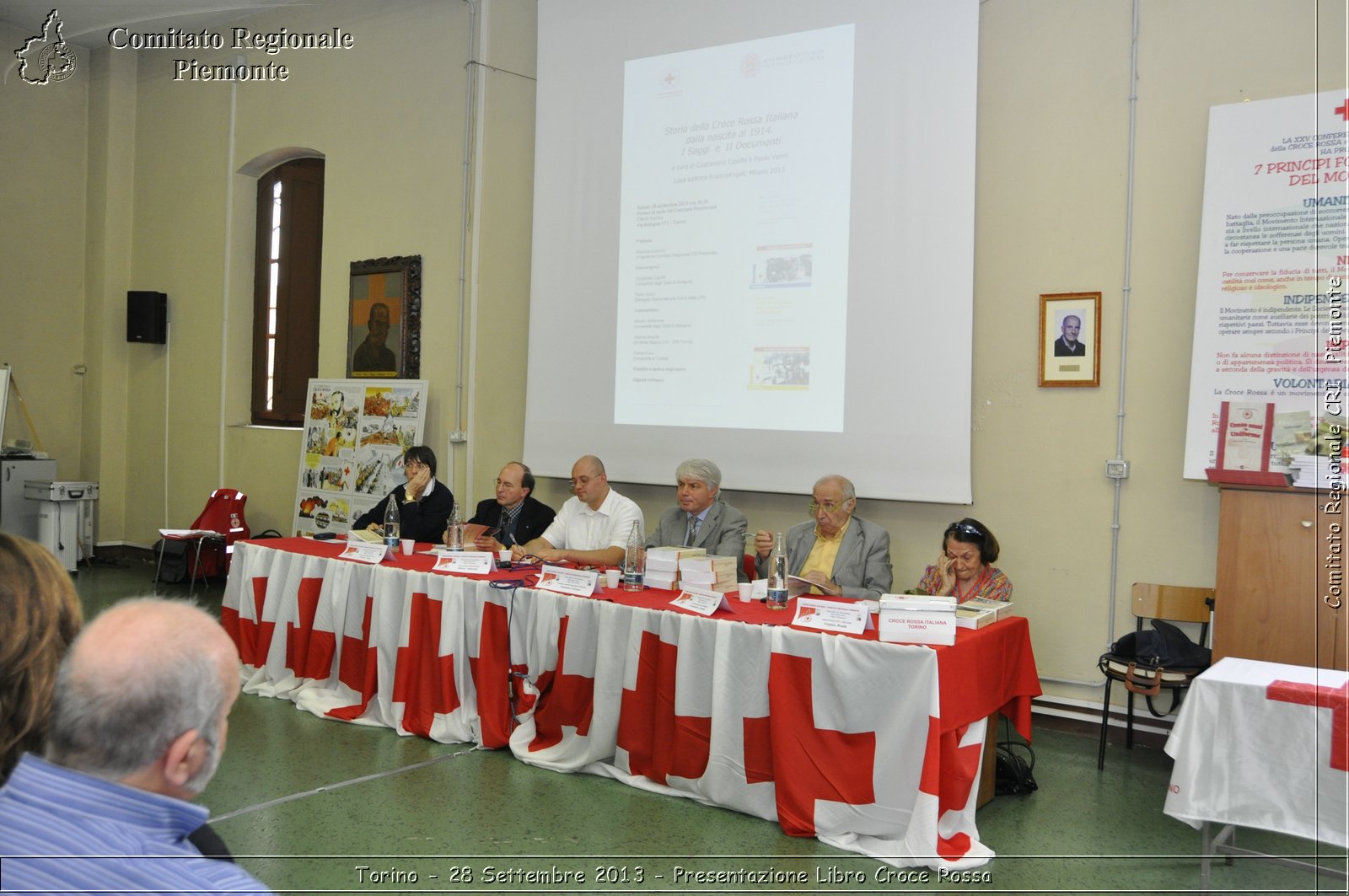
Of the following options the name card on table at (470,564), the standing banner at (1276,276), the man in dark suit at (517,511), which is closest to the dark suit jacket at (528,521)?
the man in dark suit at (517,511)

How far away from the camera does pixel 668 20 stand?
541 centimetres

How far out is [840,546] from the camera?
13.8ft

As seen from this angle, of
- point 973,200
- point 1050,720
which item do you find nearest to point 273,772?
point 1050,720

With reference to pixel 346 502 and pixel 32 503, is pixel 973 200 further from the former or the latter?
pixel 32 503

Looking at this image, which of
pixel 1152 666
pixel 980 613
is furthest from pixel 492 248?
pixel 1152 666

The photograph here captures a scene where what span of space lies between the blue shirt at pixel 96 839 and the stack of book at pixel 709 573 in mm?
2584

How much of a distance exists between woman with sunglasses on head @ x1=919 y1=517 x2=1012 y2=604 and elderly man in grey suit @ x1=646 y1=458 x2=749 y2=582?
3.50 ft

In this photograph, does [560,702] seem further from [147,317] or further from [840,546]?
[147,317]

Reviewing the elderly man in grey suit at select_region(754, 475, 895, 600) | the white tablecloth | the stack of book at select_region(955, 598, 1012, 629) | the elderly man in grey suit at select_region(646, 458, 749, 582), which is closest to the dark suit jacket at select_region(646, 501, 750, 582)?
the elderly man in grey suit at select_region(646, 458, 749, 582)

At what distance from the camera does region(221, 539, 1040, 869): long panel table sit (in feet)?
9.78

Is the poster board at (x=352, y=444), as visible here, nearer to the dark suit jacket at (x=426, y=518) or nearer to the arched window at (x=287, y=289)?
the arched window at (x=287, y=289)

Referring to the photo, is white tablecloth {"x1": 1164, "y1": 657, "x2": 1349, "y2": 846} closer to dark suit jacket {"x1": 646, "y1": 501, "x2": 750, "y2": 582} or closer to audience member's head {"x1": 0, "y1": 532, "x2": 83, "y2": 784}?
dark suit jacket {"x1": 646, "y1": 501, "x2": 750, "y2": 582}

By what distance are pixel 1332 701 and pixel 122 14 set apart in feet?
28.7

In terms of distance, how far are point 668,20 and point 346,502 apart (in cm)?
370
